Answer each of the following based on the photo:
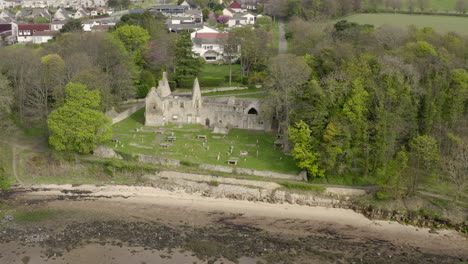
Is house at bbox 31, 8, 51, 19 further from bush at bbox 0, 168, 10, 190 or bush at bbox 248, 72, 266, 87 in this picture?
bush at bbox 0, 168, 10, 190

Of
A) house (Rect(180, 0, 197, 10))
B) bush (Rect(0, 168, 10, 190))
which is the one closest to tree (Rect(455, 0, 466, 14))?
bush (Rect(0, 168, 10, 190))

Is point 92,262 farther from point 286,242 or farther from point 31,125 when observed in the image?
point 31,125

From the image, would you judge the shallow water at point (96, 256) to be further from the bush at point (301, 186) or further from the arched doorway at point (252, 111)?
the arched doorway at point (252, 111)

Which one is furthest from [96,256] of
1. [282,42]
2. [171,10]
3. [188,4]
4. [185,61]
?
[188,4]

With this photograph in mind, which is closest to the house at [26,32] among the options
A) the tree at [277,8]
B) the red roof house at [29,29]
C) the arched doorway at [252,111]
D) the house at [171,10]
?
the red roof house at [29,29]

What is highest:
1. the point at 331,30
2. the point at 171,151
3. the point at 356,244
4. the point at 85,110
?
the point at 331,30

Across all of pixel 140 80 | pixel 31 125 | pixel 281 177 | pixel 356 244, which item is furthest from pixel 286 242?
pixel 140 80

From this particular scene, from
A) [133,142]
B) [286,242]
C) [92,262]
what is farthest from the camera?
[133,142]
